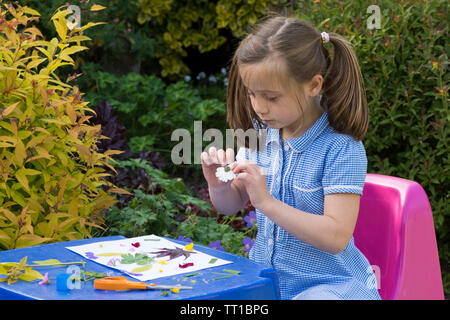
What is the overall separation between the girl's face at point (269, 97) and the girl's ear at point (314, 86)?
51 millimetres

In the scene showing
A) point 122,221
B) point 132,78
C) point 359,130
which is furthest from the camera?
point 132,78

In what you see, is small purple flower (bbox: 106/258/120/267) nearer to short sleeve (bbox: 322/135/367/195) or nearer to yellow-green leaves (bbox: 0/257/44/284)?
yellow-green leaves (bbox: 0/257/44/284)

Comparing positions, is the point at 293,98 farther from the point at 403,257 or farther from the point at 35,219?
the point at 35,219

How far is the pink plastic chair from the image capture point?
1.95 m

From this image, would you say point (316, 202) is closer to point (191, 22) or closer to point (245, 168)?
point (245, 168)

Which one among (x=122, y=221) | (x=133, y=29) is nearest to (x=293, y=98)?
(x=122, y=221)

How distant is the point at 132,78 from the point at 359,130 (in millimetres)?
3085

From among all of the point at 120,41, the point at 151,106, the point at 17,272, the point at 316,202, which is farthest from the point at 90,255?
the point at 120,41

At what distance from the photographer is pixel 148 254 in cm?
152

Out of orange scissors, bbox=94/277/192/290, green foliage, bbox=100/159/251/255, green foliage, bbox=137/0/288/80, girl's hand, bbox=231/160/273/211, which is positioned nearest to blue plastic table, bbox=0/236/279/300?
orange scissors, bbox=94/277/192/290

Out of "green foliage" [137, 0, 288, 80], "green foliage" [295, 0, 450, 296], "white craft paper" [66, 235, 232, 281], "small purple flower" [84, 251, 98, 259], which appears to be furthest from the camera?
"green foliage" [137, 0, 288, 80]

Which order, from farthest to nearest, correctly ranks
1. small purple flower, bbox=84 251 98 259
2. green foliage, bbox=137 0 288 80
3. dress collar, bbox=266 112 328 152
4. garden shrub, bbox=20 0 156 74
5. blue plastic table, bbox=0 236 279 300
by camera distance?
green foliage, bbox=137 0 288 80 → garden shrub, bbox=20 0 156 74 → dress collar, bbox=266 112 328 152 → small purple flower, bbox=84 251 98 259 → blue plastic table, bbox=0 236 279 300

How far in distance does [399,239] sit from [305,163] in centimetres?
39

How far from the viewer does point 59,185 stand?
6.40 ft
